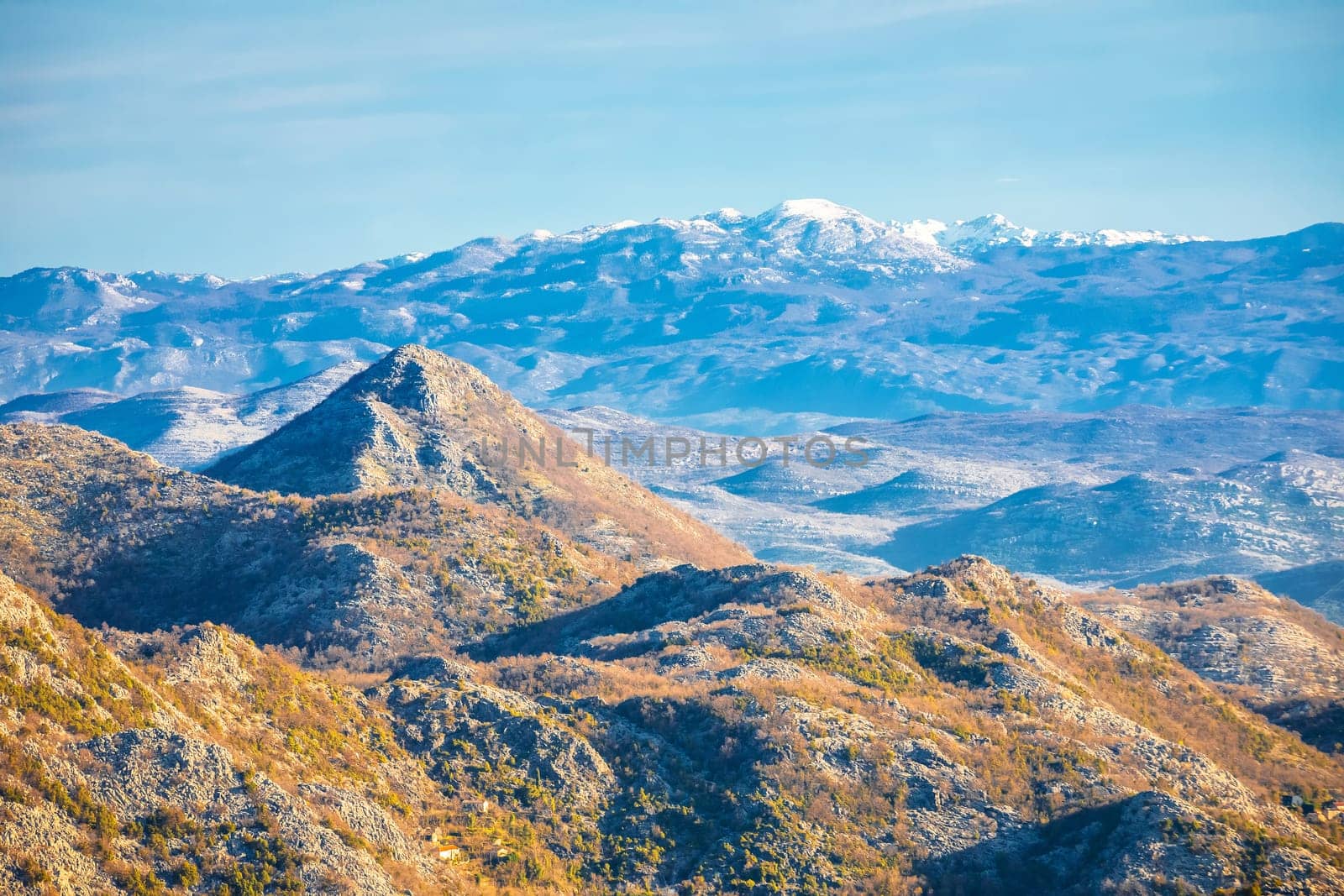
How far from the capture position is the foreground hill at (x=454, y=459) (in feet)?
238

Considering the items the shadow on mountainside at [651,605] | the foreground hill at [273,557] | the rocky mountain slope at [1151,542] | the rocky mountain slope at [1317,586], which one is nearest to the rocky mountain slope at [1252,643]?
the shadow on mountainside at [651,605]

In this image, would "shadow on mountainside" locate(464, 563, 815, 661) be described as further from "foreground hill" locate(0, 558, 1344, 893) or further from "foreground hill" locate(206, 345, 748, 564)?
"foreground hill" locate(206, 345, 748, 564)

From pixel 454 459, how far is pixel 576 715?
39236mm

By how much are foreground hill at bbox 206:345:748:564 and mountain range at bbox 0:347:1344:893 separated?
192 inches

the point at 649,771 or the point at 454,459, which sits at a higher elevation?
the point at 649,771

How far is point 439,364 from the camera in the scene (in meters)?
86.4

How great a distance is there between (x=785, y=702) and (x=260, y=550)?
26.8 meters

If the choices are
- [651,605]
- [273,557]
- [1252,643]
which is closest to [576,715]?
[651,605]

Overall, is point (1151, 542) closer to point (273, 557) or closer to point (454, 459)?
point (454, 459)

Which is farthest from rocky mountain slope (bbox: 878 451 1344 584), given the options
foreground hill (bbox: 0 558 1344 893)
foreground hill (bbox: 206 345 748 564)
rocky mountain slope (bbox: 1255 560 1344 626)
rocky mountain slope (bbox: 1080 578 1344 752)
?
foreground hill (bbox: 0 558 1344 893)

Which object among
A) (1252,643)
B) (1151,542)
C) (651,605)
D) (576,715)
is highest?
(576,715)

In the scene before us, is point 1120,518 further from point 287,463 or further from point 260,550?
point 260,550

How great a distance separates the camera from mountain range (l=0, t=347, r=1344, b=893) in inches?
1102

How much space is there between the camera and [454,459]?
75875 millimetres
